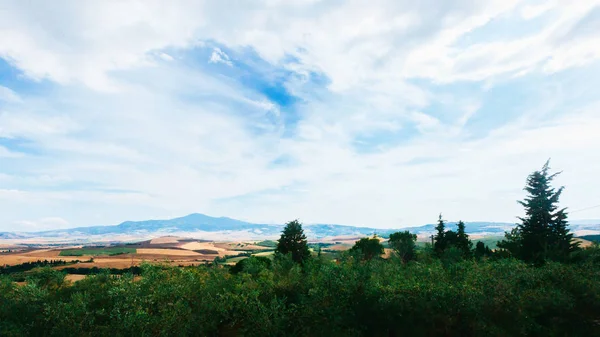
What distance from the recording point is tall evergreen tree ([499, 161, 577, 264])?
5962cm

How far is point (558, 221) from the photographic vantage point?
6200 centimetres

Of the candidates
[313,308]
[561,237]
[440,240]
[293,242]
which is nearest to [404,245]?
[440,240]

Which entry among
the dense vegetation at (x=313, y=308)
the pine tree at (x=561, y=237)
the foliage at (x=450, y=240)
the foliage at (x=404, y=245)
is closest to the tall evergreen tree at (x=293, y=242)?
the foliage at (x=404, y=245)

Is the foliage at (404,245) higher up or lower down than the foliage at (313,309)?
lower down

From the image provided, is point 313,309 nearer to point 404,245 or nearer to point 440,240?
point 440,240

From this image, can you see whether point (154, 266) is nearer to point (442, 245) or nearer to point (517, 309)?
point (517, 309)

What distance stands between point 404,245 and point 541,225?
4606 cm

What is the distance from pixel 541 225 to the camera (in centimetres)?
6238

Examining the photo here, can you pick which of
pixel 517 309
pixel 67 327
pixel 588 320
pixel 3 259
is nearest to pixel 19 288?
pixel 67 327

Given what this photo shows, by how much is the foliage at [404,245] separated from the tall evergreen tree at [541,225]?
38409 mm

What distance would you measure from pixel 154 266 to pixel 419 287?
18.5 m

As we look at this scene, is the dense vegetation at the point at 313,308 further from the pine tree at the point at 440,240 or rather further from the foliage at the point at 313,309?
the pine tree at the point at 440,240

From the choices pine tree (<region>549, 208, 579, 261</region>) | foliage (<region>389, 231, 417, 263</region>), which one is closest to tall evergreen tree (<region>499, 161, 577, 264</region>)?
pine tree (<region>549, 208, 579, 261</region>)

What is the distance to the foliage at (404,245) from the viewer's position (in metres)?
103
